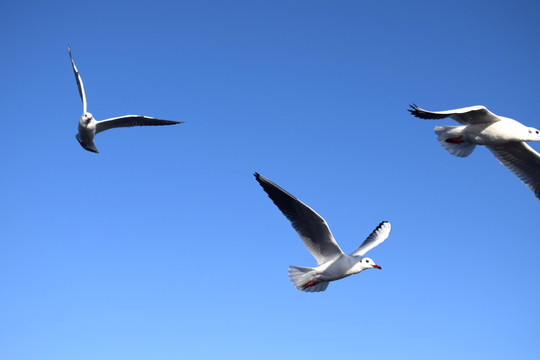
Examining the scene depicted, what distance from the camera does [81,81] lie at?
53.0 ft

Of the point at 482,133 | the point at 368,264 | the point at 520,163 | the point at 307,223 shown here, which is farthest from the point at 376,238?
the point at 520,163

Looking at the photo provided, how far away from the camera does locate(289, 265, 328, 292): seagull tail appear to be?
12.4m

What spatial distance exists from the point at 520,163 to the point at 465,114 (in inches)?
111

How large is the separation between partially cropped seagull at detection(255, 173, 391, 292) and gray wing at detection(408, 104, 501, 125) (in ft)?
9.36

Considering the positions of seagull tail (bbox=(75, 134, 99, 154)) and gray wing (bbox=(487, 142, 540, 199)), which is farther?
seagull tail (bbox=(75, 134, 99, 154))

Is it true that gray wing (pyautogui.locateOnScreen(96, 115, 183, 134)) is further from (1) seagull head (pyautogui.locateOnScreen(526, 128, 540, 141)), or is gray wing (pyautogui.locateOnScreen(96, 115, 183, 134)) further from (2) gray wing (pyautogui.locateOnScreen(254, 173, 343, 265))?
(1) seagull head (pyautogui.locateOnScreen(526, 128, 540, 141))

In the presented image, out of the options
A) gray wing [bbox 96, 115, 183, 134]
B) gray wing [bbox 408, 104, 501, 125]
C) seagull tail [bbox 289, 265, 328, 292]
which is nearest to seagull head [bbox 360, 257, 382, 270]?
seagull tail [bbox 289, 265, 328, 292]

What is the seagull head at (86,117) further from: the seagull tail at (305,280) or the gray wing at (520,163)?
the gray wing at (520,163)

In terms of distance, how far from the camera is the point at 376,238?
1367cm

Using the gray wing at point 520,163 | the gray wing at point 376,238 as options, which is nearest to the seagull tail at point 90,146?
the gray wing at point 376,238

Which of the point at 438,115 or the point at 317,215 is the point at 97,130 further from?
the point at 438,115

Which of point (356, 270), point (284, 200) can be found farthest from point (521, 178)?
point (284, 200)

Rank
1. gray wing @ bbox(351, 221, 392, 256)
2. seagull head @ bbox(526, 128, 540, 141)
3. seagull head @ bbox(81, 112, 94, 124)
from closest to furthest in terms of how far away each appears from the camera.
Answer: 1. gray wing @ bbox(351, 221, 392, 256)
2. seagull head @ bbox(526, 128, 540, 141)
3. seagull head @ bbox(81, 112, 94, 124)

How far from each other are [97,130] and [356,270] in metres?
8.32
